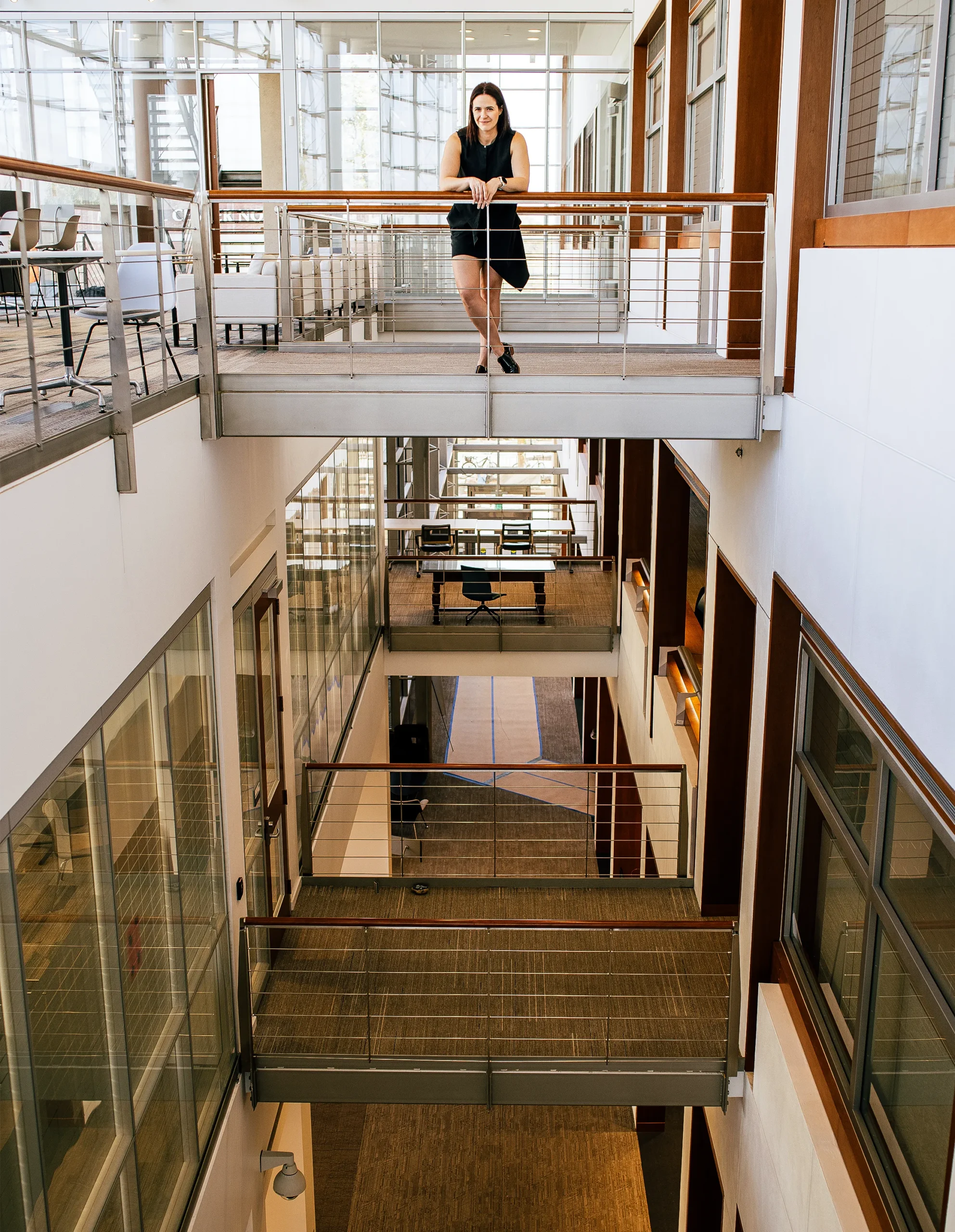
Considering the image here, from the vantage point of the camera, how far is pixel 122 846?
2.61 meters

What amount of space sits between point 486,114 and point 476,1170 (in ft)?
16.9

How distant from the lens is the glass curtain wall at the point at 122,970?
205 centimetres

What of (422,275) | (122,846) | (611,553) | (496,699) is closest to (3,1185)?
(122,846)

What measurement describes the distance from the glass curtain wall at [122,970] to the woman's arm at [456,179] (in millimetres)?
1473

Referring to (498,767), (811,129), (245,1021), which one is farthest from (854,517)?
(498,767)

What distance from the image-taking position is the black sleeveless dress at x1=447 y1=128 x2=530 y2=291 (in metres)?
3.48

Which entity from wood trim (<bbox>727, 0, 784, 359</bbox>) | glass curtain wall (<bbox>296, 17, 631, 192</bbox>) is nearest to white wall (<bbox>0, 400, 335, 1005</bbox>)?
wood trim (<bbox>727, 0, 784, 359</bbox>)

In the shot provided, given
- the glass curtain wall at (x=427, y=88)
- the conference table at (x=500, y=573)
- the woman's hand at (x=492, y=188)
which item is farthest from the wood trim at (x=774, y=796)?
the glass curtain wall at (x=427, y=88)

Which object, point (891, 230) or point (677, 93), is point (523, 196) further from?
point (677, 93)

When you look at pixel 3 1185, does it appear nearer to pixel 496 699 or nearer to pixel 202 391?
pixel 202 391

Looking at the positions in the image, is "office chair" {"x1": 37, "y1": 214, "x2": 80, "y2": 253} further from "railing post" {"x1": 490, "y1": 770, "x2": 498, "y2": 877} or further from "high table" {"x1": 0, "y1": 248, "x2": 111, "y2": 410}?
"railing post" {"x1": 490, "y1": 770, "x2": 498, "y2": 877}

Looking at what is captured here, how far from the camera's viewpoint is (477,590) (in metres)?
7.89

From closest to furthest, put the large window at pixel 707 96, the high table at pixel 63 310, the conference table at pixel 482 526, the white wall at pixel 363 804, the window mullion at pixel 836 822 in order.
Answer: the high table at pixel 63 310, the window mullion at pixel 836 822, the large window at pixel 707 96, the white wall at pixel 363 804, the conference table at pixel 482 526

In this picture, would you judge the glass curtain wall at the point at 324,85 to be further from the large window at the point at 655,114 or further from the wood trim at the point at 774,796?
the wood trim at the point at 774,796
